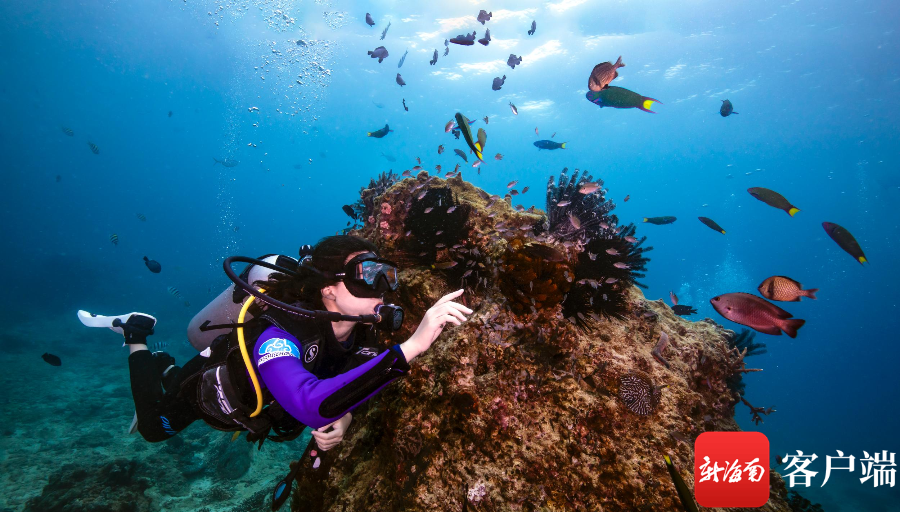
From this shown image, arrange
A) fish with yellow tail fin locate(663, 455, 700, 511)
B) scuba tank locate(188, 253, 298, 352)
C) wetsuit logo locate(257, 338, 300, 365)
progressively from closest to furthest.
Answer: fish with yellow tail fin locate(663, 455, 700, 511), wetsuit logo locate(257, 338, 300, 365), scuba tank locate(188, 253, 298, 352)

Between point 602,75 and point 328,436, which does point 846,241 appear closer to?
point 602,75

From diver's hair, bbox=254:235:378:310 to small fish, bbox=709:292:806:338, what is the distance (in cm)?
300

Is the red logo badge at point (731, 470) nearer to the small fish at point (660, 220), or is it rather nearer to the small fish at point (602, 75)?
the small fish at point (602, 75)

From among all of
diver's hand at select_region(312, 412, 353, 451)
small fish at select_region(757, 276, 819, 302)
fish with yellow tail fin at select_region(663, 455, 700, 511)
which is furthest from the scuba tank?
small fish at select_region(757, 276, 819, 302)

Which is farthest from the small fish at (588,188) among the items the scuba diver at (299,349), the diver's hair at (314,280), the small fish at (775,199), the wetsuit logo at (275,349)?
the wetsuit logo at (275,349)

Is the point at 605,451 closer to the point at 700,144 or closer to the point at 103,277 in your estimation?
the point at 103,277

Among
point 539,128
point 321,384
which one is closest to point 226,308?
point 321,384

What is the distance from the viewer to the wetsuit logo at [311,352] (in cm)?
249

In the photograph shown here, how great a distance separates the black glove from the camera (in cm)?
396

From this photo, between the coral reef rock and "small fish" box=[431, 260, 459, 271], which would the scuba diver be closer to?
the coral reef rock

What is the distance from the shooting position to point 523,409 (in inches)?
102

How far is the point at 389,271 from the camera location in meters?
2.88

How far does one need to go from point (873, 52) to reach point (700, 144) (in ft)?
97.7

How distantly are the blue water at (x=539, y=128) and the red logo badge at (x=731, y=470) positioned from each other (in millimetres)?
12634
